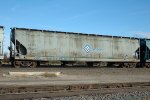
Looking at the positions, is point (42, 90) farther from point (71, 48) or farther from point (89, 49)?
point (89, 49)

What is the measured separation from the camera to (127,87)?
16031mm

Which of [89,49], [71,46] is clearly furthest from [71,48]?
[89,49]

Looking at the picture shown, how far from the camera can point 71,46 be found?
3031 centimetres

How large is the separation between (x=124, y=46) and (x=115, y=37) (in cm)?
176

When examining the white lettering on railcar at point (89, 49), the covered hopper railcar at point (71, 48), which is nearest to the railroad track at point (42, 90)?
the covered hopper railcar at point (71, 48)

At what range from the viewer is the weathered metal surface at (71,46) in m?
27.7

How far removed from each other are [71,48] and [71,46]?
8.7 inches

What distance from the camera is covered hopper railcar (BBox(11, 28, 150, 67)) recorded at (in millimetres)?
27500

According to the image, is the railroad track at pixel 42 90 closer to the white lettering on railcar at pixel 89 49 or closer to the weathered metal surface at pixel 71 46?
the weathered metal surface at pixel 71 46

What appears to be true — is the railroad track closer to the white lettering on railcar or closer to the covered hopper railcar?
the covered hopper railcar

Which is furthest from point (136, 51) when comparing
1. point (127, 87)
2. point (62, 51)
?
point (127, 87)

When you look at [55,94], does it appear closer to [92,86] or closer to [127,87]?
[92,86]

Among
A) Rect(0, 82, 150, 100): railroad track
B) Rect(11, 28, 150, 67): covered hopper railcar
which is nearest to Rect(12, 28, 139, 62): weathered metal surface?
Rect(11, 28, 150, 67): covered hopper railcar

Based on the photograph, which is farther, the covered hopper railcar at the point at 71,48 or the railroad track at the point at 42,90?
the covered hopper railcar at the point at 71,48
